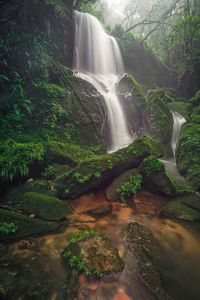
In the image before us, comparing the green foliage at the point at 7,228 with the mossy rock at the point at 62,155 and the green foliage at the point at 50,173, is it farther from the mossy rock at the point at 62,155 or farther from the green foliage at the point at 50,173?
the mossy rock at the point at 62,155

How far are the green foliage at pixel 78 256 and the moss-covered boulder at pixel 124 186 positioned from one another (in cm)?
183

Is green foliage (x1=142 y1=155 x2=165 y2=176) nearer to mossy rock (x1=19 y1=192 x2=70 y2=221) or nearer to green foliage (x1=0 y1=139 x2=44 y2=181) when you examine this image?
mossy rock (x1=19 y1=192 x2=70 y2=221)

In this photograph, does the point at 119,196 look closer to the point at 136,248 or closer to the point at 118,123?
the point at 136,248

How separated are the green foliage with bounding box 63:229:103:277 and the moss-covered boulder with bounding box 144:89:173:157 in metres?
6.86

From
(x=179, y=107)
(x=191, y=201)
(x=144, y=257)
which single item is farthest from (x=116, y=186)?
(x=179, y=107)

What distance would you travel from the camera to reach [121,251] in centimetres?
392

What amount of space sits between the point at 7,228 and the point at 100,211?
1926 mm

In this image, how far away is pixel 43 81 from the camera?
29.2 feet

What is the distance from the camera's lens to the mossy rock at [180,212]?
17.3ft

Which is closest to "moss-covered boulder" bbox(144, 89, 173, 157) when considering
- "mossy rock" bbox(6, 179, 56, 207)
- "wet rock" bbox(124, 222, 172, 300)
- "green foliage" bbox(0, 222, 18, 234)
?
"mossy rock" bbox(6, 179, 56, 207)

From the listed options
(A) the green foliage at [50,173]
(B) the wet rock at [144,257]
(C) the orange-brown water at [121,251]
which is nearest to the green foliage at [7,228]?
(C) the orange-brown water at [121,251]

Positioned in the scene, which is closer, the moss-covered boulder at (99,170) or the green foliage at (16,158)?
the green foliage at (16,158)

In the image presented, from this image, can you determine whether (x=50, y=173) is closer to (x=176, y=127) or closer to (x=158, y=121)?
(x=158, y=121)

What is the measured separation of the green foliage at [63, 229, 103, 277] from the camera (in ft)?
10.8
